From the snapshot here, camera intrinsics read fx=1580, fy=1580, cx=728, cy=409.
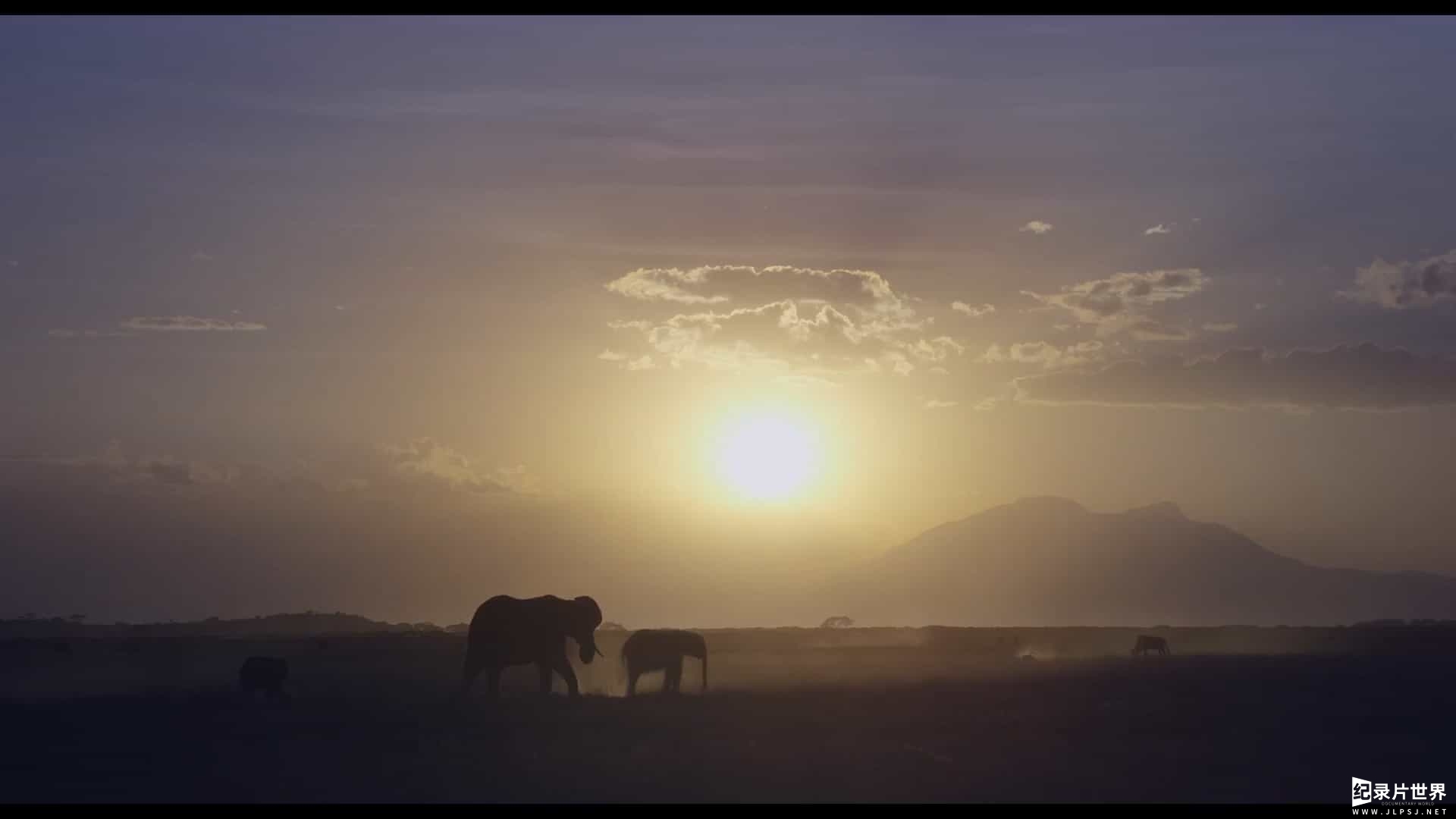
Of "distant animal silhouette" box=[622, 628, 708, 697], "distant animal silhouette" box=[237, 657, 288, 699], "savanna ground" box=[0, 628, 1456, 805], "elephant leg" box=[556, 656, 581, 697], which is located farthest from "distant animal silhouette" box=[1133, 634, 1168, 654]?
"distant animal silhouette" box=[237, 657, 288, 699]

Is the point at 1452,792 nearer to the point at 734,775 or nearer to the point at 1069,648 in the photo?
the point at 734,775

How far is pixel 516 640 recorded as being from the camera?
135 feet

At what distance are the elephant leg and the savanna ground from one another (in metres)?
0.41

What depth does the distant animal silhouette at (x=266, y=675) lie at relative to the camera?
42.2 meters

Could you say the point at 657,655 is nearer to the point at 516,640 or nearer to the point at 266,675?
the point at 516,640

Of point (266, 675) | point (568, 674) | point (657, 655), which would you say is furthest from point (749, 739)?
point (266, 675)

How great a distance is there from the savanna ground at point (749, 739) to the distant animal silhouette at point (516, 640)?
0.90 metres

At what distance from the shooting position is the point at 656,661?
150 feet

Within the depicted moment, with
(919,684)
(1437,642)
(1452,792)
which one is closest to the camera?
(1452,792)

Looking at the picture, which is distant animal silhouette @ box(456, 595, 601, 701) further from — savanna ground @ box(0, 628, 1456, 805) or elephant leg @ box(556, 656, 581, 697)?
savanna ground @ box(0, 628, 1456, 805)

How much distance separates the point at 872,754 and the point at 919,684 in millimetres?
22731

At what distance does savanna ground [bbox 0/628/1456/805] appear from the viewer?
2450 centimetres

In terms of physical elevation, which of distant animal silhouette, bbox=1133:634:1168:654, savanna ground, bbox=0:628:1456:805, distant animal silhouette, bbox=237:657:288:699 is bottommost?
savanna ground, bbox=0:628:1456:805
